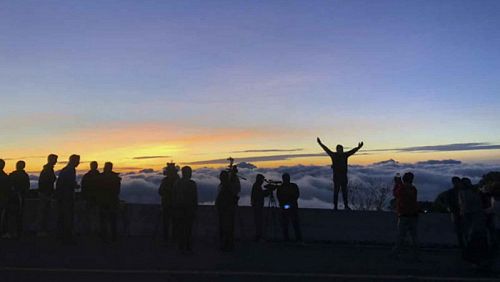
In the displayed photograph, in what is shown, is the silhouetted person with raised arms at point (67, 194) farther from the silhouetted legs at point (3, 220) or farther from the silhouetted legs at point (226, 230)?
the silhouetted legs at point (226, 230)

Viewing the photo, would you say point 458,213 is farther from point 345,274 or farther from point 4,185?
point 4,185

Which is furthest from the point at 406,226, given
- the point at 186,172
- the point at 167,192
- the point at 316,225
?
the point at 167,192

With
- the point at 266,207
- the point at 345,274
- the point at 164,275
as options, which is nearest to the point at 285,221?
the point at 266,207

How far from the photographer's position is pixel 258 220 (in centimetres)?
1561

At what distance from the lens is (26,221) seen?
16.0 meters

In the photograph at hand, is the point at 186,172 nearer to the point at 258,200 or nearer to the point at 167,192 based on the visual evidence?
the point at 167,192

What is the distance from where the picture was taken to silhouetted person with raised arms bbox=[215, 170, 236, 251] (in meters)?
13.4

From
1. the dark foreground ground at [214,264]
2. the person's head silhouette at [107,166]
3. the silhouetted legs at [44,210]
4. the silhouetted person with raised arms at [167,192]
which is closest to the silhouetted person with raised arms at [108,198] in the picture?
the person's head silhouette at [107,166]

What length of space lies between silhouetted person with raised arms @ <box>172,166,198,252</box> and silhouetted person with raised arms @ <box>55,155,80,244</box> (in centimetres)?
260

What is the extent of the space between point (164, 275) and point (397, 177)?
6499mm

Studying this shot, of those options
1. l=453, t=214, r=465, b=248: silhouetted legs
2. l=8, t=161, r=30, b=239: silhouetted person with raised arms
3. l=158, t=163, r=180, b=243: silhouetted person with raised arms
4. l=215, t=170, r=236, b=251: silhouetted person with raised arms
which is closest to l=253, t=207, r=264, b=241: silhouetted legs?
l=215, t=170, r=236, b=251: silhouetted person with raised arms

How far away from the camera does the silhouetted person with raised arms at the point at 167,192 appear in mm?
14281

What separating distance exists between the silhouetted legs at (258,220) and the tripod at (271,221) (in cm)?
28

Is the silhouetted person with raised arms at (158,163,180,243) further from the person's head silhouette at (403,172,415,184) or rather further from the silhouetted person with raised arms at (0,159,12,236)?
the person's head silhouette at (403,172,415,184)
